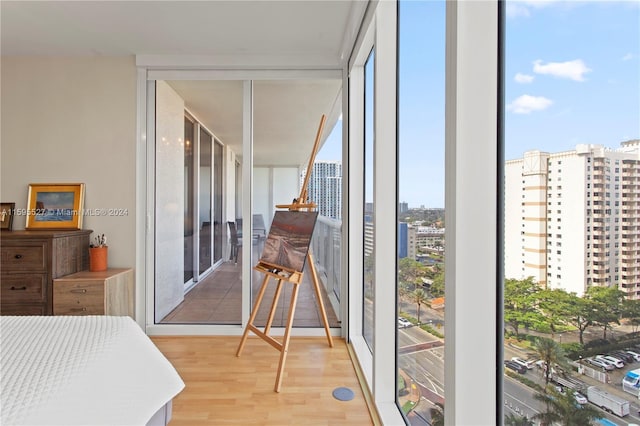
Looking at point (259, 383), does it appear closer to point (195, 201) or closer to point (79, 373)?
point (79, 373)

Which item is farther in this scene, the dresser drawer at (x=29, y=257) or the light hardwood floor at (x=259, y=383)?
the dresser drawer at (x=29, y=257)

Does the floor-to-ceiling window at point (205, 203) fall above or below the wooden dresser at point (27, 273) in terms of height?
above

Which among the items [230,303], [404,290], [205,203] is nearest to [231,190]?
[205,203]

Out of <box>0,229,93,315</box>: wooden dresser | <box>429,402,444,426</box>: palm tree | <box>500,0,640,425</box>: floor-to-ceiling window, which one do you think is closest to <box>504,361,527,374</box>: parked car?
<box>500,0,640,425</box>: floor-to-ceiling window

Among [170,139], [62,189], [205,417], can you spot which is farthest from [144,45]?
[205,417]

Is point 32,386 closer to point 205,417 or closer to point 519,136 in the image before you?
point 205,417

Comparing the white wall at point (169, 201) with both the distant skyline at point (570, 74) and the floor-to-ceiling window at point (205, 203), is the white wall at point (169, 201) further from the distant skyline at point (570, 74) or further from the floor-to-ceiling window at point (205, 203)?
the distant skyline at point (570, 74)

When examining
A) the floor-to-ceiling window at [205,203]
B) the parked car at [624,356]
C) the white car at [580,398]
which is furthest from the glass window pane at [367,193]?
the parked car at [624,356]

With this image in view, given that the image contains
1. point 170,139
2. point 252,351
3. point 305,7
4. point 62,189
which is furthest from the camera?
point 170,139
